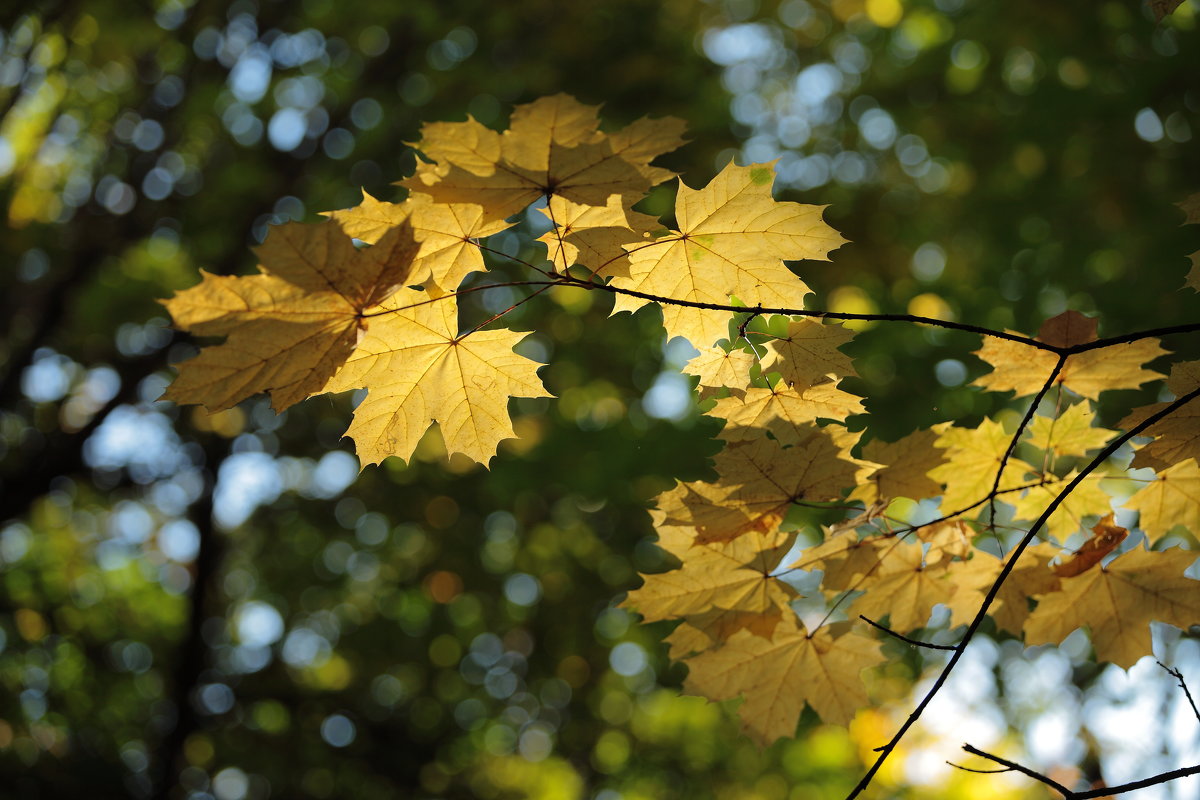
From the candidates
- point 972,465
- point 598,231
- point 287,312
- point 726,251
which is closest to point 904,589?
point 972,465

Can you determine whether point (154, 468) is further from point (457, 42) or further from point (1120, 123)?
point (1120, 123)

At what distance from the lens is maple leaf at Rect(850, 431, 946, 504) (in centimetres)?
148

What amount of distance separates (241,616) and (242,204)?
18.1 ft

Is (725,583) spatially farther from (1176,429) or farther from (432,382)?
(1176,429)

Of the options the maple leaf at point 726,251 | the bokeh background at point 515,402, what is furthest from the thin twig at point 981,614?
the bokeh background at point 515,402

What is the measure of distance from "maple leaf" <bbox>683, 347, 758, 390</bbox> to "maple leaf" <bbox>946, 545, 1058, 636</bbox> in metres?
0.62

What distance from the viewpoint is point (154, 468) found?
7875mm

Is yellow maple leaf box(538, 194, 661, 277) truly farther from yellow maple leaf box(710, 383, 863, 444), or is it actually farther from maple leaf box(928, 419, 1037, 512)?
maple leaf box(928, 419, 1037, 512)

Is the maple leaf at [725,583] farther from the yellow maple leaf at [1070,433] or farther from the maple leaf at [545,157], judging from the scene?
the maple leaf at [545,157]

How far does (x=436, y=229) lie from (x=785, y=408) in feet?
2.41

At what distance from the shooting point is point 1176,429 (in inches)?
48.3

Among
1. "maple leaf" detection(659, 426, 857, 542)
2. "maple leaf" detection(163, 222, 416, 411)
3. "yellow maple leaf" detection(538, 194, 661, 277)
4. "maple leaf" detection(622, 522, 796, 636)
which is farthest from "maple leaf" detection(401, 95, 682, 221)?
"maple leaf" detection(622, 522, 796, 636)

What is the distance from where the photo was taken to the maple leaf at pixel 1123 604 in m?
1.48

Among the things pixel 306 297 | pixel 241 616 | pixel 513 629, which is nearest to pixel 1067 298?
pixel 306 297
